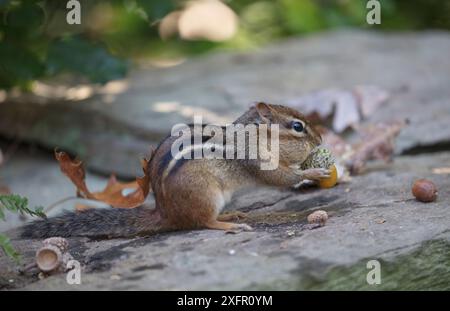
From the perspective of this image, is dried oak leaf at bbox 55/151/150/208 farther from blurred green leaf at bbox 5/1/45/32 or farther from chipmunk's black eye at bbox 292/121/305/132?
blurred green leaf at bbox 5/1/45/32

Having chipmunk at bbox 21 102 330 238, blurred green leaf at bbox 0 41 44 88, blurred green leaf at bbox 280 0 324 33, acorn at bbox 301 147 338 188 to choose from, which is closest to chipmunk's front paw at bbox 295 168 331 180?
chipmunk at bbox 21 102 330 238

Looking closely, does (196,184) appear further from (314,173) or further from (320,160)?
(320,160)

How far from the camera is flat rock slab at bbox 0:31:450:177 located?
19.6ft

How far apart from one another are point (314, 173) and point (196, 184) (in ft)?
2.63

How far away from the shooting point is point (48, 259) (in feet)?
11.4

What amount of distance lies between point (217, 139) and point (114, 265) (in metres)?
0.94

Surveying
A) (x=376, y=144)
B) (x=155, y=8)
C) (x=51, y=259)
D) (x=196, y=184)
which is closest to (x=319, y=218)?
(x=196, y=184)

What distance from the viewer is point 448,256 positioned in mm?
3566

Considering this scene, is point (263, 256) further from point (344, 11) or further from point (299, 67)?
point (344, 11)

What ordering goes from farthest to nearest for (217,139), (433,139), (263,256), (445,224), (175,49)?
(175,49) < (433,139) < (217,139) < (445,224) < (263,256)

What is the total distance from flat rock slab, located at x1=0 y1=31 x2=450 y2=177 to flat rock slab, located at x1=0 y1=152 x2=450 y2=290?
1.87 m

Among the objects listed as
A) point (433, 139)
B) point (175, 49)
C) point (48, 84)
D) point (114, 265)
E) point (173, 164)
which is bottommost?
point (114, 265)

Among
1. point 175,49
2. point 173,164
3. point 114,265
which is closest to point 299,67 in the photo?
point 175,49

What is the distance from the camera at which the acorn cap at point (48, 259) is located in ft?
11.3
